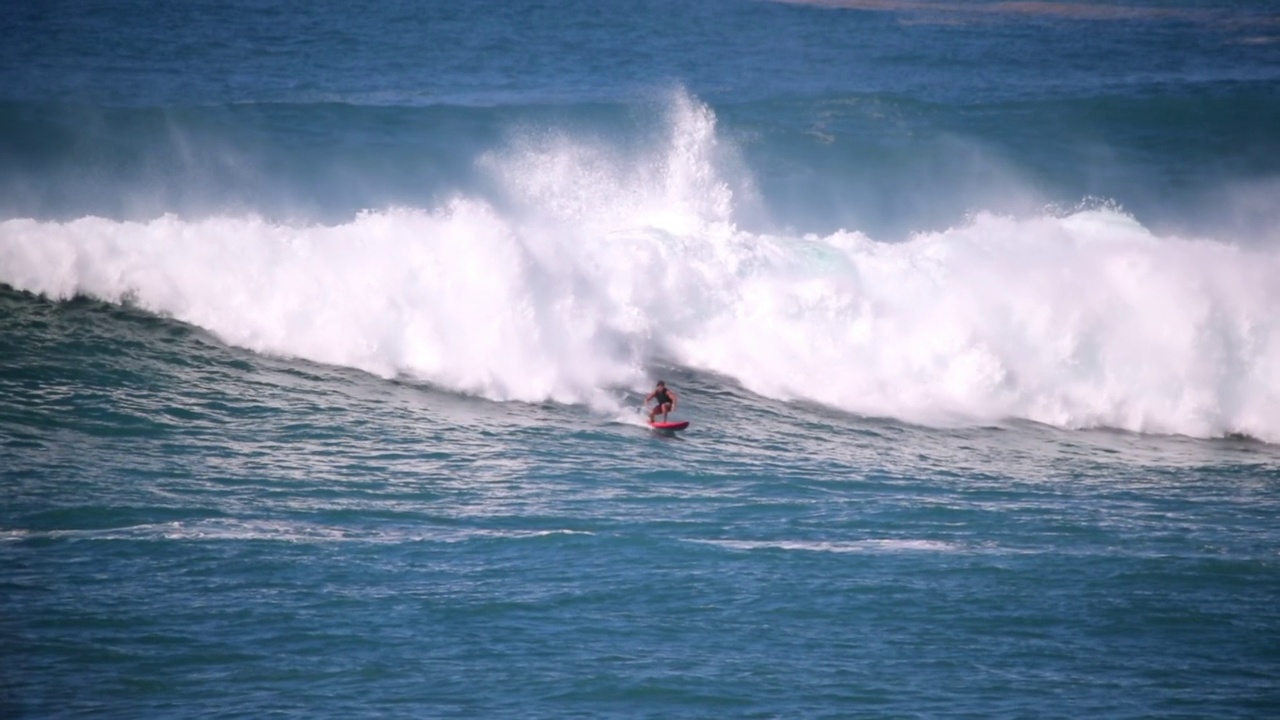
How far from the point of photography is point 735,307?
71.6 feet

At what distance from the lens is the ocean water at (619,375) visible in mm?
11273

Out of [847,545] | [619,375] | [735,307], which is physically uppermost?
[735,307]

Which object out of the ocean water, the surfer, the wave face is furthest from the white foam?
the wave face

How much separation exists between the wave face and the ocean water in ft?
0.24

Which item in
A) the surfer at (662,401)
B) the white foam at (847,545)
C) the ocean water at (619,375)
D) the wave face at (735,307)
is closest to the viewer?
the ocean water at (619,375)

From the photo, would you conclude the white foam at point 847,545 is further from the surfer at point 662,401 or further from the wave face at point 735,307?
the wave face at point 735,307

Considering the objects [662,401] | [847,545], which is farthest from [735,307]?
[847,545]

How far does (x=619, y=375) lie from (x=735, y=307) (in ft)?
9.63

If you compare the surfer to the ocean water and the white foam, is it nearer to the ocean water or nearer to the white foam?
the ocean water

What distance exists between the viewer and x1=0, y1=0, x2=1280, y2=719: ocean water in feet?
37.0

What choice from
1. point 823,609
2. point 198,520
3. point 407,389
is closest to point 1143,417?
point 823,609

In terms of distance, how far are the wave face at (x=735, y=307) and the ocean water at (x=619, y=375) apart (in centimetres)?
7

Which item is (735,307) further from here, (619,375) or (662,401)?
(662,401)

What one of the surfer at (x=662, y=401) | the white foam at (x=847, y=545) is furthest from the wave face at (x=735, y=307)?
the white foam at (x=847, y=545)
